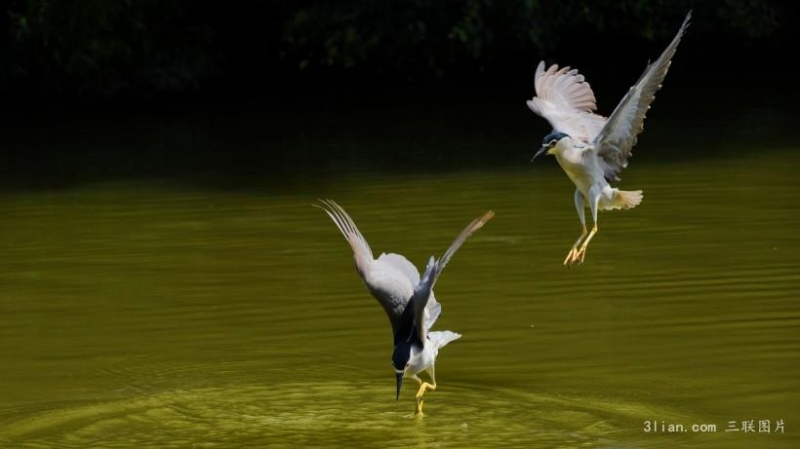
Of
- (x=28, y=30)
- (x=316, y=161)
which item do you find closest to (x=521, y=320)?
(x=316, y=161)

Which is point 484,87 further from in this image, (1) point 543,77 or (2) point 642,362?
(2) point 642,362

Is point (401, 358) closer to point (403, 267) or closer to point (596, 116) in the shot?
point (403, 267)

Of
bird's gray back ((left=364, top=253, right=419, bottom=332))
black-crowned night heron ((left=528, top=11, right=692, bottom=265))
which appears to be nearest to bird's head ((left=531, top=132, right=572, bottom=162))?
black-crowned night heron ((left=528, top=11, right=692, bottom=265))

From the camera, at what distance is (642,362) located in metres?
7.46

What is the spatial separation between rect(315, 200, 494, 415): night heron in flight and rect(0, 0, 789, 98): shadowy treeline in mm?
12064

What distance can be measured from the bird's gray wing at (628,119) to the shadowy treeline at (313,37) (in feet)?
34.6

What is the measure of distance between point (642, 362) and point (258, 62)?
16.7 m

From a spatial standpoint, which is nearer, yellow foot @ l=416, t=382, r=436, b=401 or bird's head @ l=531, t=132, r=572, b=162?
yellow foot @ l=416, t=382, r=436, b=401

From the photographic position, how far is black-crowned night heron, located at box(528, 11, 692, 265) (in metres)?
7.74

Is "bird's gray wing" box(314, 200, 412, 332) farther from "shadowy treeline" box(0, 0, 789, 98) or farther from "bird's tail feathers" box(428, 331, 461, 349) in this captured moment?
"shadowy treeline" box(0, 0, 789, 98)

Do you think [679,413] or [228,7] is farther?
[228,7]

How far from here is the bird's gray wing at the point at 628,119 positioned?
7.42m

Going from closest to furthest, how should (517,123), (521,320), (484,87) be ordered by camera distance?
(521,320) → (517,123) → (484,87)

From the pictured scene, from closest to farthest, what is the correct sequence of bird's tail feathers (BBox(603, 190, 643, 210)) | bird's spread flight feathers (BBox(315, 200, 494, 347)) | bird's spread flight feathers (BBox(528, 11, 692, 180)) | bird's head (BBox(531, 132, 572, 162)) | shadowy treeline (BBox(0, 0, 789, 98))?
bird's spread flight feathers (BBox(315, 200, 494, 347)) → bird's spread flight feathers (BBox(528, 11, 692, 180)) → bird's head (BBox(531, 132, 572, 162)) → bird's tail feathers (BBox(603, 190, 643, 210)) → shadowy treeline (BBox(0, 0, 789, 98))
